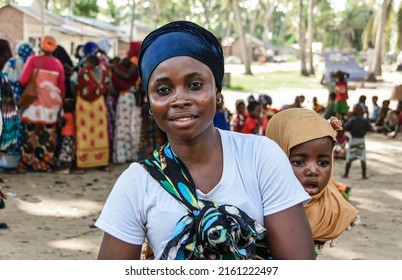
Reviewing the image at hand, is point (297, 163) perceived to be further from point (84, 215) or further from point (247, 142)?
point (84, 215)

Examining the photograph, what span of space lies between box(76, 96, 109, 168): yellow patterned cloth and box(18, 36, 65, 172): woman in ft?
1.00

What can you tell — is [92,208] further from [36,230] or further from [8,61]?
[8,61]

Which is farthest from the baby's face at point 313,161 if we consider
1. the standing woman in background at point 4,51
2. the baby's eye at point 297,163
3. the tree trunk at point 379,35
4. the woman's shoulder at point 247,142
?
the tree trunk at point 379,35

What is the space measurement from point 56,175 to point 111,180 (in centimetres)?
72

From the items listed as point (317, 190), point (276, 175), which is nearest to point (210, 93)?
point (276, 175)

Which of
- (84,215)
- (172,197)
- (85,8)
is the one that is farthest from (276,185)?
(85,8)

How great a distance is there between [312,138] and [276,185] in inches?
29.6

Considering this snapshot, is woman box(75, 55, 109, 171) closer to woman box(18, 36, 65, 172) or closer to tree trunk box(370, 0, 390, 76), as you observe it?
woman box(18, 36, 65, 172)

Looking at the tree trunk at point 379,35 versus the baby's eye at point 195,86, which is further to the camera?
the tree trunk at point 379,35

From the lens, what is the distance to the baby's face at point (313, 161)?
2355mm

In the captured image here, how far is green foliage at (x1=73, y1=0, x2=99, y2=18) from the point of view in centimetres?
4691

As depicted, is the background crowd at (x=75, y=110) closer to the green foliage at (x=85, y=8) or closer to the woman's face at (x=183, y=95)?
the woman's face at (x=183, y=95)

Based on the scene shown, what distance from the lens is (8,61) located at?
7781 millimetres

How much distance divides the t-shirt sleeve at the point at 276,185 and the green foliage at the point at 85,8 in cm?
4679
